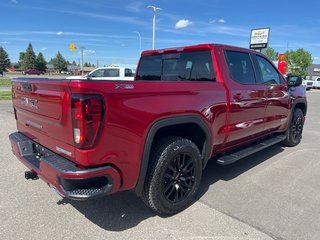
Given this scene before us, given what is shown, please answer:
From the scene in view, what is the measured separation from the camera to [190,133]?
3.47 m

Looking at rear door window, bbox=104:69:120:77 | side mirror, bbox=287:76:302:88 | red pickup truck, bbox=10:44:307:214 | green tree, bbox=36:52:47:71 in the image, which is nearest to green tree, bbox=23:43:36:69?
green tree, bbox=36:52:47:71

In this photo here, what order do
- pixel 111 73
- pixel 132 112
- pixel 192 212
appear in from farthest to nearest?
pixel 111 73, pixel 192 212, pixel 132 112

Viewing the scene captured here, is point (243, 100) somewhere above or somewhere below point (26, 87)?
below

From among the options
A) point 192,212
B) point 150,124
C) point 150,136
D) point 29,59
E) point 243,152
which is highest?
point 29,59

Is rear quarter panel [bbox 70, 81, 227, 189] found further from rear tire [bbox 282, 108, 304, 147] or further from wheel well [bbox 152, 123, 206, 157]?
rear tire [bbox 282, 108, 304, 147]

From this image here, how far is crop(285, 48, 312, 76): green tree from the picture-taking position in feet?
204

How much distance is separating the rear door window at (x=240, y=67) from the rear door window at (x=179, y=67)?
Answer: 33 cm

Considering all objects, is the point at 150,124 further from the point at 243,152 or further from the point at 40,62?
the point at 40,62

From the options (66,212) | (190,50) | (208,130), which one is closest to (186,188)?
(208,130)

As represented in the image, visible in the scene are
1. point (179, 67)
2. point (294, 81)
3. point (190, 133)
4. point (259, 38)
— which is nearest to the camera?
point (190, 133)

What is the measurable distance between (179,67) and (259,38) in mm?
33815

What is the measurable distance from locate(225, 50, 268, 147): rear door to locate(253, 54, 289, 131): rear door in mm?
172

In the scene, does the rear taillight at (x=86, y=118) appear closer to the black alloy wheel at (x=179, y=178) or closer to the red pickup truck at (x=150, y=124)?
the red pickup truck at (x=150, y=124)

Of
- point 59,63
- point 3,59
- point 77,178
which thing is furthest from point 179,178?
point 59,63
